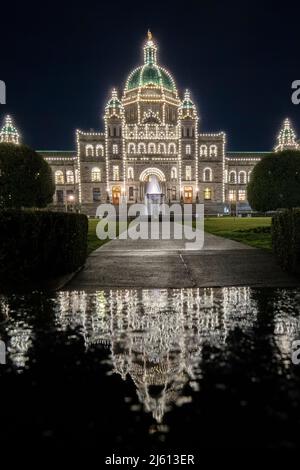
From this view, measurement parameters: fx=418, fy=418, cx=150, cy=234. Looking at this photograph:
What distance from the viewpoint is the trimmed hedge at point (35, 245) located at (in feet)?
25.8

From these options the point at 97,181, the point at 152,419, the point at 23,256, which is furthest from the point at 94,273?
the point at 97,181

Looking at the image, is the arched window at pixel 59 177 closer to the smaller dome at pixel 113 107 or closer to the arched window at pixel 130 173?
the arched window at pixel 130 173

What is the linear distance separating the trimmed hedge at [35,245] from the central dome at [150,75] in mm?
80546

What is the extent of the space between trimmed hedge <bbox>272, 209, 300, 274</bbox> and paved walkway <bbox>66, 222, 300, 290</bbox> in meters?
0.27

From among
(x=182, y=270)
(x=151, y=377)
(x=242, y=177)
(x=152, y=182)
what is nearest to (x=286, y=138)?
(x=242, y=177)

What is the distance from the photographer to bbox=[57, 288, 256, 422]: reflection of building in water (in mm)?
3266

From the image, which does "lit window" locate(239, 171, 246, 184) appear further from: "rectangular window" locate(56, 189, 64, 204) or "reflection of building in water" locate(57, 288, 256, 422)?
"reflection of building in water" locate(57, 288, 256, 422)

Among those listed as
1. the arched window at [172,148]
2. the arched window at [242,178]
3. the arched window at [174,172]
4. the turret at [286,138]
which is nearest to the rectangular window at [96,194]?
the arched window at [174,172]

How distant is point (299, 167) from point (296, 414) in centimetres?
3824

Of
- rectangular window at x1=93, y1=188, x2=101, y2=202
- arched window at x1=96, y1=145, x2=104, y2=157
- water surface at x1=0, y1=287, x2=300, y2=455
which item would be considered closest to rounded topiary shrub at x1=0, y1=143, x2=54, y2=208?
water surface at x1=0, y1=287, x2=300, y2=455

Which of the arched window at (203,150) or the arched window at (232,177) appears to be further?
the arched window at (232,177)

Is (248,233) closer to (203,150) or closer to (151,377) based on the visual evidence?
(151,377)

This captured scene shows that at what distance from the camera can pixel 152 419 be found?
2.60 m

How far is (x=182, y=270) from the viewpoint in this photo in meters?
9.94
